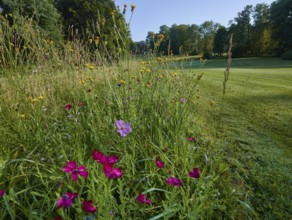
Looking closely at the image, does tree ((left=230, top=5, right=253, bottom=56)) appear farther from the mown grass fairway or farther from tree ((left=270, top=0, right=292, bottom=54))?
the mown grass fairway

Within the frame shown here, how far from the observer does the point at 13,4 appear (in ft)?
33.5

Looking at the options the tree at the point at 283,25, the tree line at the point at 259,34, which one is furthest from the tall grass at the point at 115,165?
the tree at the point at 283,25

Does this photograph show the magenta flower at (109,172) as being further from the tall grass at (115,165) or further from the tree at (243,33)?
the tree at (243,33)

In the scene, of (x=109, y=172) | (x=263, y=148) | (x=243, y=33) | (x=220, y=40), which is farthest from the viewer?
(x=220, y=40)

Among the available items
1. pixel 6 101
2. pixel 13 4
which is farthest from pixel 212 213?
pixel 13 4

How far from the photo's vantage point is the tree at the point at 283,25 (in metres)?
30.8

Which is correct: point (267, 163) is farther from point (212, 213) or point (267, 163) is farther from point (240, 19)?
point (240, 19)

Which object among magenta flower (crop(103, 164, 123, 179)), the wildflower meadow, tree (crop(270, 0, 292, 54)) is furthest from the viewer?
tree (crop(270, 0, 292, 54))

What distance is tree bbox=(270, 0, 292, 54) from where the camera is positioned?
30766 millimetres

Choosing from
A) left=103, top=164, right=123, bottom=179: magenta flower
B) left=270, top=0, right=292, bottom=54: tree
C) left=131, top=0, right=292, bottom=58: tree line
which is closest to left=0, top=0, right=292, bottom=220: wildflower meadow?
left=103, top=164, right=123, bottom=179: magenta flower

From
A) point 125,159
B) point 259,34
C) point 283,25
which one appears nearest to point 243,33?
point 259,34

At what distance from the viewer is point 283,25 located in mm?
31500

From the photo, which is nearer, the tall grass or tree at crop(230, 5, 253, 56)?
the tall grass

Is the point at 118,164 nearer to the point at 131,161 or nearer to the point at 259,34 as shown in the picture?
the point at 131,161
